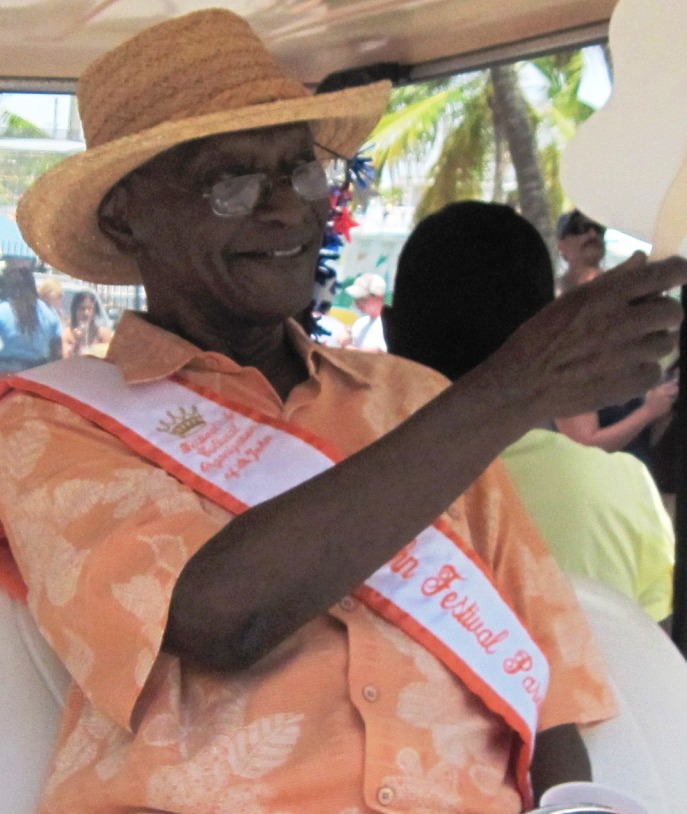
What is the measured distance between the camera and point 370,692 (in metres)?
1.42

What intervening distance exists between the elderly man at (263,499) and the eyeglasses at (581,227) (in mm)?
1630

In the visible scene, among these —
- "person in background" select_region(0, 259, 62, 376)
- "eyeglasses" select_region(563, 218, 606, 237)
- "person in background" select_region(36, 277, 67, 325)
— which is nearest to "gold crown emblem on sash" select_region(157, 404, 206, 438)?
"person in background" select_region(36, 277, 67, 325)

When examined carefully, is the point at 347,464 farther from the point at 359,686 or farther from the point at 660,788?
the point at 660,788

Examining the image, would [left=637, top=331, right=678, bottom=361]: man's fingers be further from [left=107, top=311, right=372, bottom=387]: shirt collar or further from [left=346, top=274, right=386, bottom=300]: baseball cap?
[left=346, top=274, right=386, bottom=300]: baseball cap

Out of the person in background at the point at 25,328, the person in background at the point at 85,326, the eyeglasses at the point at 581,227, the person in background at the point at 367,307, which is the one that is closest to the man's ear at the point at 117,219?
the person in background at the point at 85,326

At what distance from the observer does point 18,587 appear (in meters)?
1.62

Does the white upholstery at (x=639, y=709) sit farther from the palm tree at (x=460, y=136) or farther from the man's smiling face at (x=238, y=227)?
the palm tree at (x=460, y=136)

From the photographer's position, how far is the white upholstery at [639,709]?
165 centimetres

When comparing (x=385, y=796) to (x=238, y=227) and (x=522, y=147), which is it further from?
(x=522, y=147)

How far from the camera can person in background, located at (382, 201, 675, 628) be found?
204cm

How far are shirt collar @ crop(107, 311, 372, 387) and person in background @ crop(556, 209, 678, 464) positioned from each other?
164cm

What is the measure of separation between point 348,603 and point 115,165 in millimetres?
684

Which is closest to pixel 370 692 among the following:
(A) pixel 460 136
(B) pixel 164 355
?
(B) pixel 164 355

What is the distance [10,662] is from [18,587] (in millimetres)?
102
